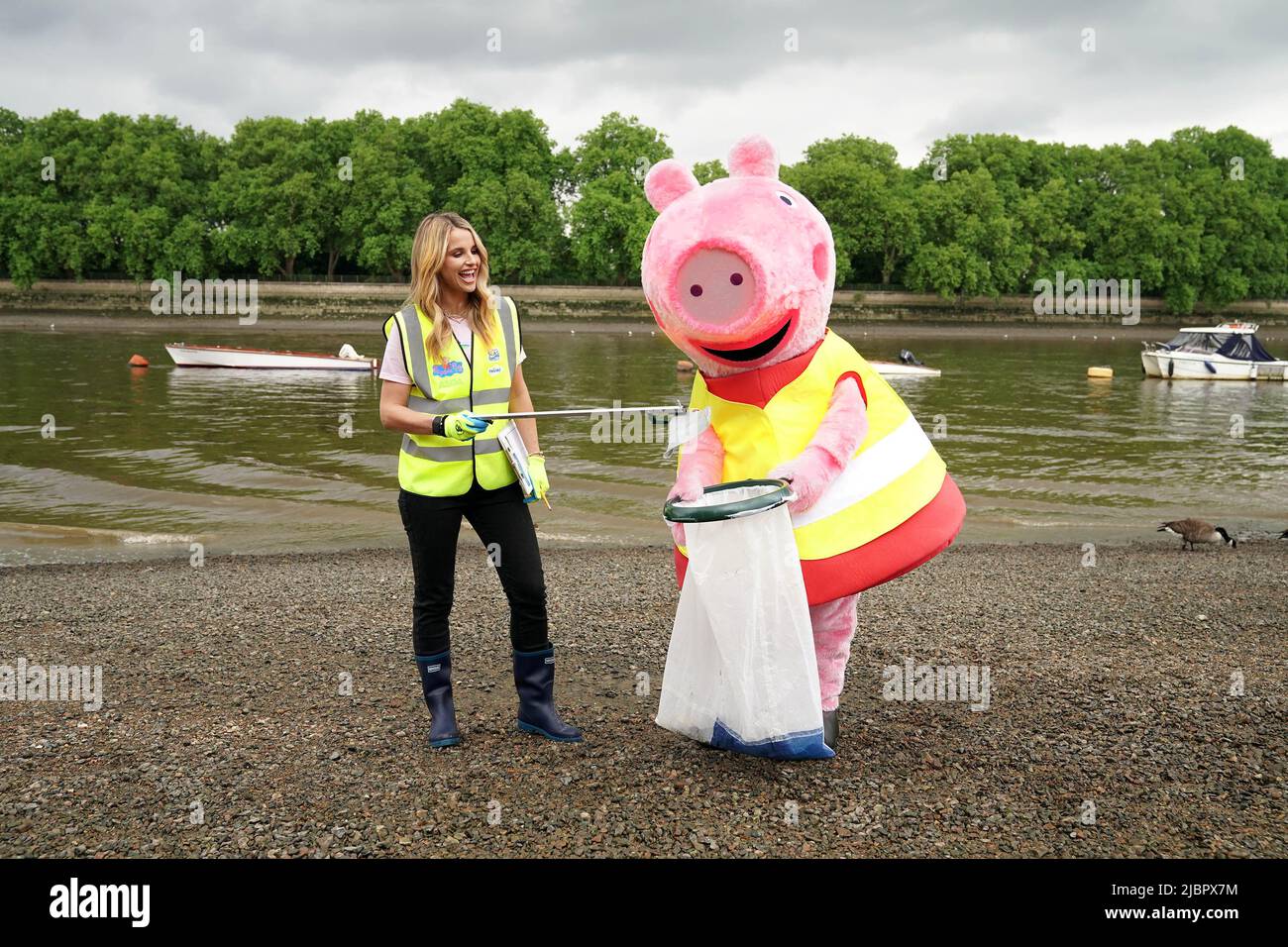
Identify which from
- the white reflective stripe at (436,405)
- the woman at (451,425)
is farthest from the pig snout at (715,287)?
the white reflective stripe at (436,405)

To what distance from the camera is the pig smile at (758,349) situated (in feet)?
13.9

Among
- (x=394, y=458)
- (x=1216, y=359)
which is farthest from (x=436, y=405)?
(x=1216, y=359)

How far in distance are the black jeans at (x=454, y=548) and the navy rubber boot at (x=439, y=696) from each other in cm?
8

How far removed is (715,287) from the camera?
4.14 m

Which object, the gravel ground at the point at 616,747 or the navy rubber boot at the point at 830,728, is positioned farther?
the navy rubber boot at the point at 830,728

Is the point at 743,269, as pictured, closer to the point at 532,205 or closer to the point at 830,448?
the point at 830,448

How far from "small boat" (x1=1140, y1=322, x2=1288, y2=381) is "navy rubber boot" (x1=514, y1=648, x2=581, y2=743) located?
3924 cm

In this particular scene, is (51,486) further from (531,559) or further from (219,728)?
(531,559)

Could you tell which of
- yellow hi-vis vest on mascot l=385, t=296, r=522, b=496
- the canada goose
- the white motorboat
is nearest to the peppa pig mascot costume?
yellow hi-vis vest on mascot l=385, t=296, r=522, b=496

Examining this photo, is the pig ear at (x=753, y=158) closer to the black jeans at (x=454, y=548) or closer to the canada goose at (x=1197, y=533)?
the black jeans at (x=454, y=548)

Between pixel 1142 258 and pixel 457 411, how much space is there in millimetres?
79301

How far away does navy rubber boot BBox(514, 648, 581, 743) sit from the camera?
488cm

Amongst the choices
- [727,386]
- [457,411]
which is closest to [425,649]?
[457,411]

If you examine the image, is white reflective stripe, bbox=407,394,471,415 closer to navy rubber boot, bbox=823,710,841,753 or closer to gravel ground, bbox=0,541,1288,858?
gravel ground, bbox=0,541,1288,858
